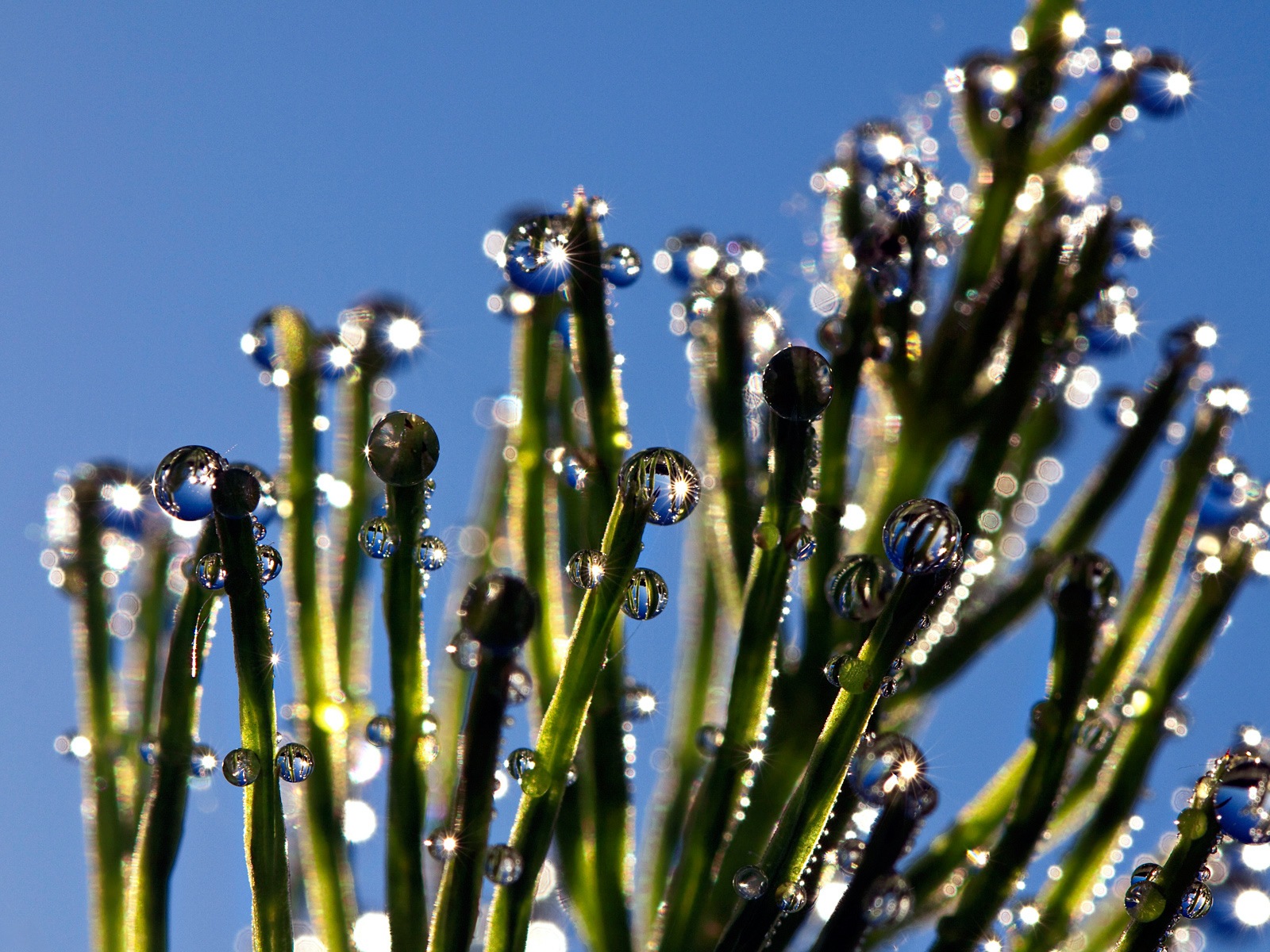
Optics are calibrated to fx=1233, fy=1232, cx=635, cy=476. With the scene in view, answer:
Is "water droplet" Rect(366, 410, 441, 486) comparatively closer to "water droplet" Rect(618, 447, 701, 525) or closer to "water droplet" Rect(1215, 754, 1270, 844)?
"water droplet" Rect(618, 447, 701, 525)

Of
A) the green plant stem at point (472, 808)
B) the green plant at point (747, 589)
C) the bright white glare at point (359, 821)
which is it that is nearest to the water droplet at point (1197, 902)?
the green plant at point (747, 589)

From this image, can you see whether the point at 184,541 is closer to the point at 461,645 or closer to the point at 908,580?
the point at 461,645

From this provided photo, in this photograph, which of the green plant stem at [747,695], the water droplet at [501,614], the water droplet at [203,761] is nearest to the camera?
the water droplet at [501,614]

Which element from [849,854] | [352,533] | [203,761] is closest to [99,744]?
[203,761]

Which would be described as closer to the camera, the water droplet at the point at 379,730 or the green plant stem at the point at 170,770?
the green plant stem at the point at 170,770

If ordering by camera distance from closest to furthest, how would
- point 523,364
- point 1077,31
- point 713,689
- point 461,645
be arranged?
1. point 461,645
2. point 523,364
3. point 713,689
4. point 1077,31

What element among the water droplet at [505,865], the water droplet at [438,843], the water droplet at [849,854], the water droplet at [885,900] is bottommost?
the water droplet at [885,900]

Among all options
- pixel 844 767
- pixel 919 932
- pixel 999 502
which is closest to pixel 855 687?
pixel 844 767

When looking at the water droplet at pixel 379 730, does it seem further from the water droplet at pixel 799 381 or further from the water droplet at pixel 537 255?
the water droplet at pixel 799 381
